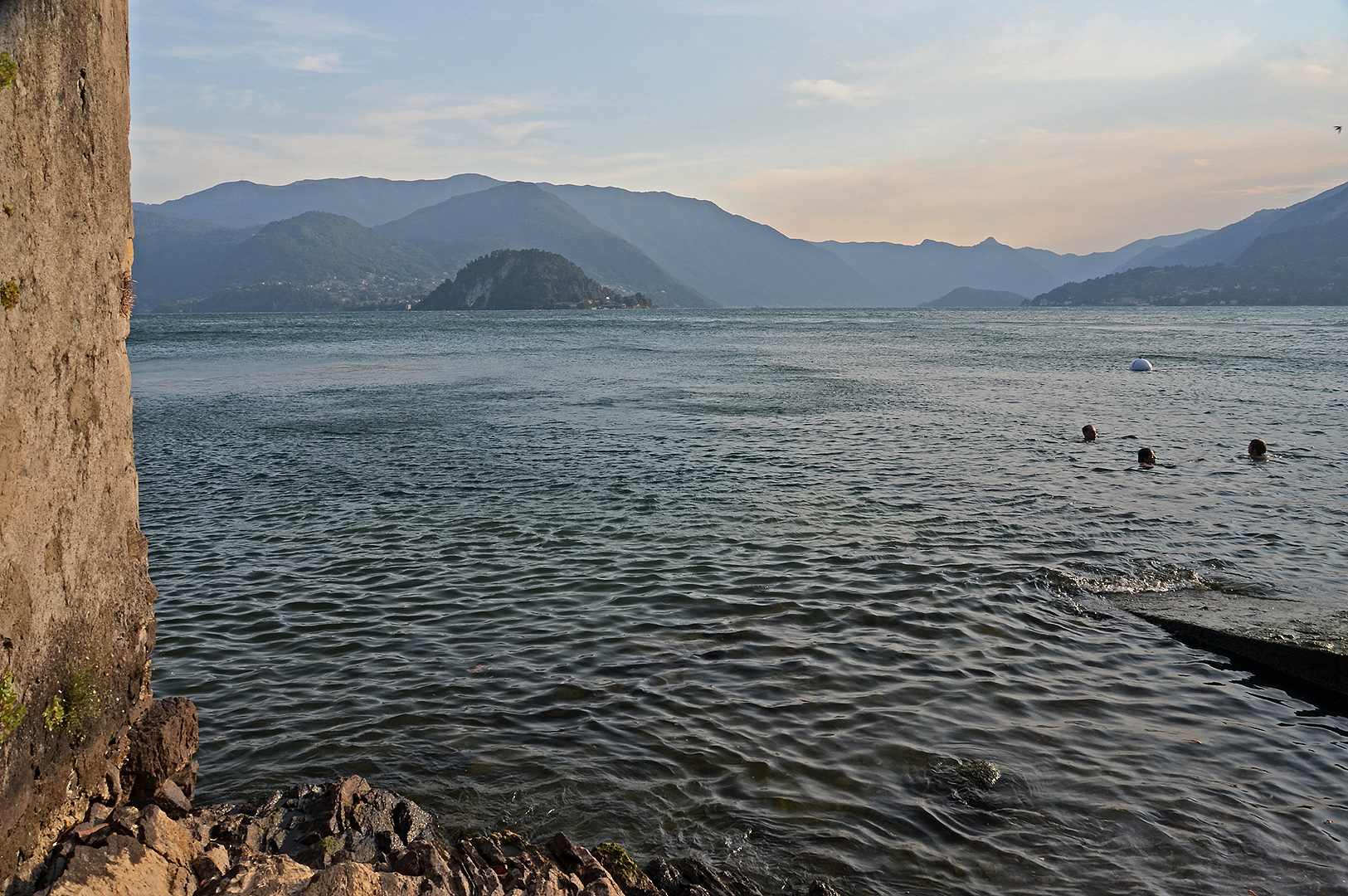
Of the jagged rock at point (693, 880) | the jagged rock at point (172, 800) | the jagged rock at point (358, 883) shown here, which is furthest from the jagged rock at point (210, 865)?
the jagged rock at point (693, 880)

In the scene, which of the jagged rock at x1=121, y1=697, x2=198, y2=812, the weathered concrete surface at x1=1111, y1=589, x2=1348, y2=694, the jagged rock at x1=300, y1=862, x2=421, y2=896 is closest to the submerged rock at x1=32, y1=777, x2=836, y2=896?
the jagged rock at x1=300, y1=862, x2=421, y2=896

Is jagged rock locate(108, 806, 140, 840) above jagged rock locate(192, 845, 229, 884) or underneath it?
above

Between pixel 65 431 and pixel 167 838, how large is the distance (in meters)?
2.81

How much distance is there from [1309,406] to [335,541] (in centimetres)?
3780

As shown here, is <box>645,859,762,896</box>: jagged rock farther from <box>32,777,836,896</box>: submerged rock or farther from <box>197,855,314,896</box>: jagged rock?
<box>197,855,314,896</box>: jagged rock

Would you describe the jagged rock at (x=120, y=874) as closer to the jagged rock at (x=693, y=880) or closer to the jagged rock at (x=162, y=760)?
the jagged rock at (x=162, y=760)

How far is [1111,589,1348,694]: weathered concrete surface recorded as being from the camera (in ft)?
30.0

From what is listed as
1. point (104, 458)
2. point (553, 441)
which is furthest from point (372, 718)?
point (553, 441)

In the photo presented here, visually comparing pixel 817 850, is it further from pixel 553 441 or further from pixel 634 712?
pixel 553 441

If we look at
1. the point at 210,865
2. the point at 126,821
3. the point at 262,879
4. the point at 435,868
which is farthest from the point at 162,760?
the point at 435,868

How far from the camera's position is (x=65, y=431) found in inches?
217

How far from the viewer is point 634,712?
8383 mm

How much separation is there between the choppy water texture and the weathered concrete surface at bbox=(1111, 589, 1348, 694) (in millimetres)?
401

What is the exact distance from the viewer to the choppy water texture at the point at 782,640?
6.64m
